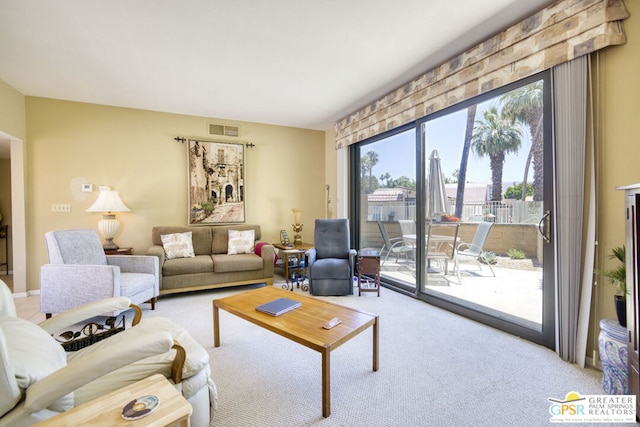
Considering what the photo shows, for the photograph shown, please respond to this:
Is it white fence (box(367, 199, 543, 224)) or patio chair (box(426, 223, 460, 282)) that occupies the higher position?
white fence (box(367, 199, 543, 224))

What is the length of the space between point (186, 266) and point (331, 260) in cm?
192

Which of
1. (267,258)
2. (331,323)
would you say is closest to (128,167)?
(267,258)

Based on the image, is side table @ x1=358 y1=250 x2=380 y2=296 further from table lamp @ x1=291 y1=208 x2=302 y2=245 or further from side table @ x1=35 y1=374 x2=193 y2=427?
side table @ x1=35 y1=374 x2=193 y2=427

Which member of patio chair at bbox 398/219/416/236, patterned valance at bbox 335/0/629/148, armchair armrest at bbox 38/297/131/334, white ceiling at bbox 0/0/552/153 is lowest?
armchair armrest at bbox 38/297/131/334

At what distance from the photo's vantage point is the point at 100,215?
13.4ft

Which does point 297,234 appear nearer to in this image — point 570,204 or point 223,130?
point 223,130

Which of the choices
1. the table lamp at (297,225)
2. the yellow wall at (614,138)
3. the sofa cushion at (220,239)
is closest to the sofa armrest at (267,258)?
the sofa cushion at (220,239)

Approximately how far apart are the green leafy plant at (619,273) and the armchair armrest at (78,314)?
2999 mm

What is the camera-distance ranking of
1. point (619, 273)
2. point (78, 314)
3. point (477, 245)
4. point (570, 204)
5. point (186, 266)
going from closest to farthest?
point (78, 314)
point (619, 273)
point (570, 204)
point (477, 245)
point (186, 266)

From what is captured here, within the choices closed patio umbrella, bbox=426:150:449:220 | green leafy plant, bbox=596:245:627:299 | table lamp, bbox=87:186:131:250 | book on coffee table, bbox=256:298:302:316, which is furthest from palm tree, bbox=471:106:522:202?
table lamp, bbox=87:186:131:250

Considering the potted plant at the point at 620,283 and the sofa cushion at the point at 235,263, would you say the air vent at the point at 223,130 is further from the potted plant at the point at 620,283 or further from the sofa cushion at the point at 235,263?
the potted plant at the point at 620,283

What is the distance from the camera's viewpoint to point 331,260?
3.88 metres

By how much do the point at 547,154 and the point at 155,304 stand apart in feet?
13.8

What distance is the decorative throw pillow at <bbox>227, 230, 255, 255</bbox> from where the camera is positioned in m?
4.24
